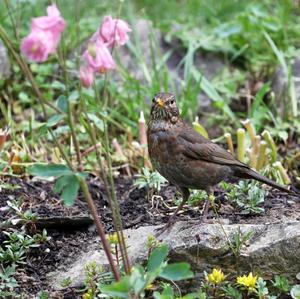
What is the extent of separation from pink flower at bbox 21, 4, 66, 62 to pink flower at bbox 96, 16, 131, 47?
1.36 ft

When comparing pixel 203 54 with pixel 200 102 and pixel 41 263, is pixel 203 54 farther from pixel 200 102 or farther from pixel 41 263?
pixel 41 263

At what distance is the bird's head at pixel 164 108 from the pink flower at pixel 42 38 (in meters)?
1.90

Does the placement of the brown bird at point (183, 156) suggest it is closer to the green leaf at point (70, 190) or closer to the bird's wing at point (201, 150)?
the bird's wing at point (201, 150)

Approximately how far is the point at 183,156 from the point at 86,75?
67.8 inches

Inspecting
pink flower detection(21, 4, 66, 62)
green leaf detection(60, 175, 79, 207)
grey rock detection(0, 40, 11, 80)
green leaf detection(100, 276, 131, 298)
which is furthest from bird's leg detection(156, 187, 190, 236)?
grey rock detection(0, 40, 11, 80)

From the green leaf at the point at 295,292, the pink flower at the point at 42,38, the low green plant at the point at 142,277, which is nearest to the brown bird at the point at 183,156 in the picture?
the green leaf at the point at 295,292

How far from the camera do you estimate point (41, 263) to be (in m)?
4.17

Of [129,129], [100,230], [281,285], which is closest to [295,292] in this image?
[281,285]

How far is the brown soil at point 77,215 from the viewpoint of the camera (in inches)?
163

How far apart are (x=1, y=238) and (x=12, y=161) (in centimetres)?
122

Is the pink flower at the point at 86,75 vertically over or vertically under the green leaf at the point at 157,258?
over

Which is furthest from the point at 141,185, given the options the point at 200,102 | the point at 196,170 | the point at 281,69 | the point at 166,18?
the point at 166,18

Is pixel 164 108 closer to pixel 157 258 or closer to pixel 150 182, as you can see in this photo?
pixel 150 182

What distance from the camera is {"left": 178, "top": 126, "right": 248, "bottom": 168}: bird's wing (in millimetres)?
4594
